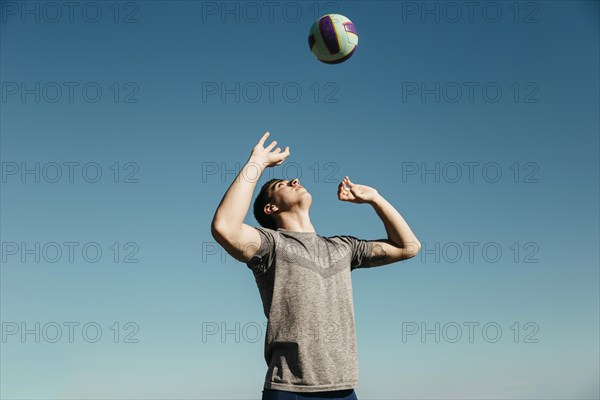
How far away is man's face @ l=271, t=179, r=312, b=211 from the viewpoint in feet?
17.3

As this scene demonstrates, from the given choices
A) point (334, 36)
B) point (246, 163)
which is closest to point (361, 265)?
point (246, 163)

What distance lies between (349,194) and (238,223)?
1274 mm

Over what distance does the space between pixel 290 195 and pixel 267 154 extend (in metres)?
0.41

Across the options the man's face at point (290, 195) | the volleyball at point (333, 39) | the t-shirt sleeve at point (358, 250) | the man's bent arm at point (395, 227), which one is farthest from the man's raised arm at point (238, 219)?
the volleyball at point (333, 39)

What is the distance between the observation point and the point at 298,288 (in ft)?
15.3

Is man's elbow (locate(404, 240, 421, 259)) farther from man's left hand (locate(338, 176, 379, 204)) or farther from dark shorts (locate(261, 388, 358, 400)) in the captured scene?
dark shorts (locate(261, 388, 358, 400))

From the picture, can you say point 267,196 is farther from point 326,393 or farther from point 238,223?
point 326,393

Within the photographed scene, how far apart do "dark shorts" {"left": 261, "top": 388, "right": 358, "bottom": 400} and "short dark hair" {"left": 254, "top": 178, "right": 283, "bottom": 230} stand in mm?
1439

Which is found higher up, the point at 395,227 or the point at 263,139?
the point at 263,139

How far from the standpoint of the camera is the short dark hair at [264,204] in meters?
5.46

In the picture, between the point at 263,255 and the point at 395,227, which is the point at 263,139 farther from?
the point at 395,227

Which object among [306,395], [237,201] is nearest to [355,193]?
[237,201]

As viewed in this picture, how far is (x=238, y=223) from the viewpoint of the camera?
458 cm

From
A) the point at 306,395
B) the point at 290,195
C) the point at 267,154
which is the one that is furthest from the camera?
the point at 290,195
